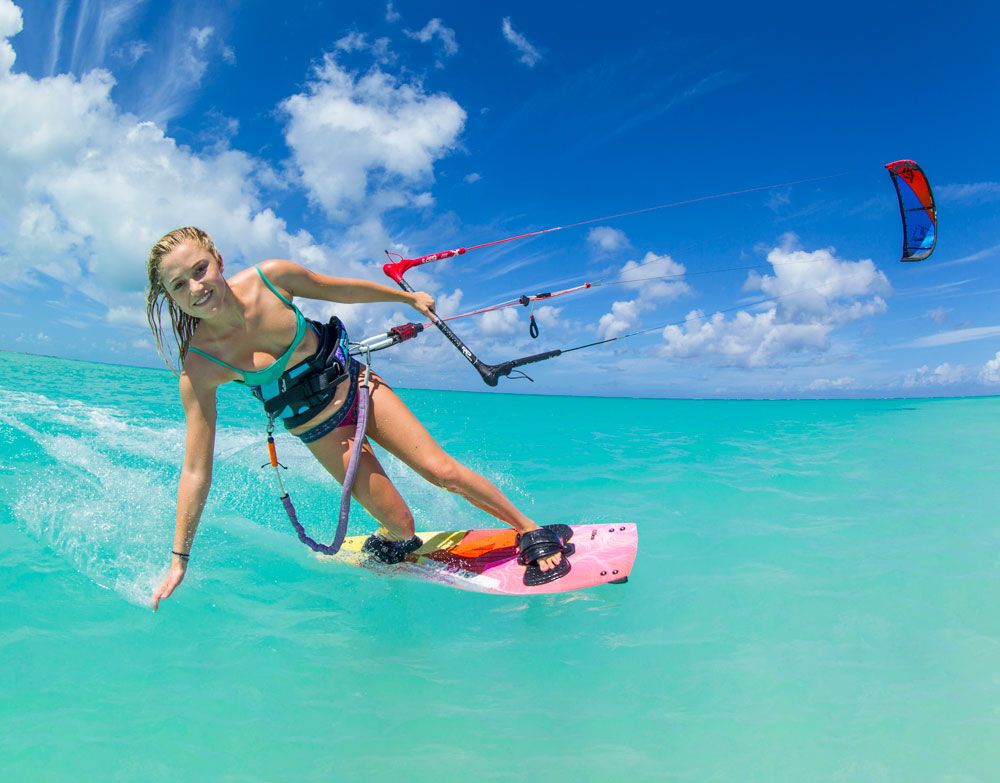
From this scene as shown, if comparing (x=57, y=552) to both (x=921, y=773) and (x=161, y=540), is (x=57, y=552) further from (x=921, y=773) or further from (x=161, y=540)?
(x=921, y=773)

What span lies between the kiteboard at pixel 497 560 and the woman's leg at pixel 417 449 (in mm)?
612

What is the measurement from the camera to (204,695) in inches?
108

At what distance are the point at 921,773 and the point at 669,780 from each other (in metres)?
0.96

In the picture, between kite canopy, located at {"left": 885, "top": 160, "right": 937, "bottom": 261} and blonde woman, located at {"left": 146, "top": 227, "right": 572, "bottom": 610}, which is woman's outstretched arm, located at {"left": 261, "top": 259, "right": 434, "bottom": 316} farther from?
kite canopy, located at {"left": 885, "top": 160, "right": 937, "bottom": 261}

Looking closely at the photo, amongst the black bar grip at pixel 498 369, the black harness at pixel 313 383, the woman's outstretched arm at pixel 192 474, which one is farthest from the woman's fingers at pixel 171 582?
the black bar grip at pixel 498 369

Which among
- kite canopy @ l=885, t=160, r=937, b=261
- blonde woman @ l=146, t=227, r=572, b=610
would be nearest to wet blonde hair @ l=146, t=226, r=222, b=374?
blonde woman @ l=146, t=227, r=572, b=610

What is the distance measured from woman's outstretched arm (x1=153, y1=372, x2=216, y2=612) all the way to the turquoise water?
52cm

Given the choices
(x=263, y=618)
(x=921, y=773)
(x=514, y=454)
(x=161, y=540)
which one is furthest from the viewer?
(x=514, y=454)

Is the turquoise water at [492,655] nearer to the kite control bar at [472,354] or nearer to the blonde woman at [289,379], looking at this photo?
the blonde woman at [289,379]

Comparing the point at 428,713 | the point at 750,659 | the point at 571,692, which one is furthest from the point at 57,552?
the point at 750,659

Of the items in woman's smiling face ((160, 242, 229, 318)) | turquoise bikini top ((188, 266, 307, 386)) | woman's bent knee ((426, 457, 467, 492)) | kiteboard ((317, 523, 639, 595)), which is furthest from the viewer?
kiteboard ((317, 523, 639, 595))

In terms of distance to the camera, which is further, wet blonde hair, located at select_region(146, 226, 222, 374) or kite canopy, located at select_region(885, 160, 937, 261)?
kite canopy, located at select_region(885, 160, 937, 261)

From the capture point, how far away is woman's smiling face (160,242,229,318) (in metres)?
2.94

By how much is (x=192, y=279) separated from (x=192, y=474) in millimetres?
1032
